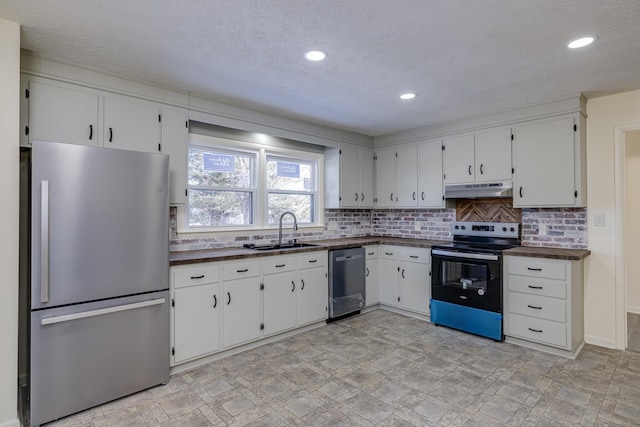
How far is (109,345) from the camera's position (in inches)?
94.0

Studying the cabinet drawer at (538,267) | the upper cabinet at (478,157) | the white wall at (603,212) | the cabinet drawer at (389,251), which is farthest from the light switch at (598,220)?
the cabinet drawer at (389,251)

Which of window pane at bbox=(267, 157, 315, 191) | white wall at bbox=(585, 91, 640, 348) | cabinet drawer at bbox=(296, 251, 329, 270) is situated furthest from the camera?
window pane at bbox=(267, 157, 315, 191)

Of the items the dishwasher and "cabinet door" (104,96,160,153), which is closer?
"cabinet door" (104,96,160,153)

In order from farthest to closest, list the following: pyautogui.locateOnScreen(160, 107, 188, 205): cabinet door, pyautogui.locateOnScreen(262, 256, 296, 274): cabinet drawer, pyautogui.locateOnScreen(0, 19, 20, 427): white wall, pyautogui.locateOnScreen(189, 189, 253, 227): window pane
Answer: pyautogui.locateOnScreen(189, 189, 253, 227): window pane, pyautogui.locateOnScreen(262, 256, 296, 274): cabinet drawer, pyautogui.locateOnScreen(160, 107, 188, 205): cabinet door, pyautogui.locateOnScreen(0, 19, 20, 427): white wall

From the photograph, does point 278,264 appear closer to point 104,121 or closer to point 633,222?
point 104,121

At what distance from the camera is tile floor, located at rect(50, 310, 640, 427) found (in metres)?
Answer: 2.21

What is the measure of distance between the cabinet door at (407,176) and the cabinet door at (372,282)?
2.99 feet

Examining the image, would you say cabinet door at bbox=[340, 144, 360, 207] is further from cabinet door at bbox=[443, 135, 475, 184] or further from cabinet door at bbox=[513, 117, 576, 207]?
cabinet door at bbox=[513, 117, 576, 207]

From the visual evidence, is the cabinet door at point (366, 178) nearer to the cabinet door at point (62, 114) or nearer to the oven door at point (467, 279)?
the oven door at point (467, 279)

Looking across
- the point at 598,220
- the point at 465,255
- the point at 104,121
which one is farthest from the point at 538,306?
the point at 104,121

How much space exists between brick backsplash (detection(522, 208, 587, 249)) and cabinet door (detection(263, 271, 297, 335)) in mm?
2589

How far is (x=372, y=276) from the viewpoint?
4523 millimetres

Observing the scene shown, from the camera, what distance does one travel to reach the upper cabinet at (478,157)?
3.77 metres

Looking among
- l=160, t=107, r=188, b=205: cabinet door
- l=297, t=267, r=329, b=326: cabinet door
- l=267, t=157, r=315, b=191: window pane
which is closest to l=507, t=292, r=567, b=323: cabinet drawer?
l=297, t=267, r=329, b=326: cabinet door
